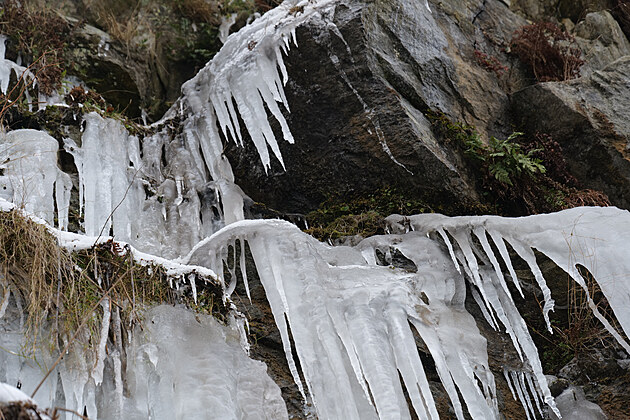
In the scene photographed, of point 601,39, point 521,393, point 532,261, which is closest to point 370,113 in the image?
point 532,261

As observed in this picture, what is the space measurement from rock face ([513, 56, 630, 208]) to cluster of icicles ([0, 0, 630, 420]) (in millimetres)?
1531

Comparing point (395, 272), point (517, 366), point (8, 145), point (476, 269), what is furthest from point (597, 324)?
point (8, 145)

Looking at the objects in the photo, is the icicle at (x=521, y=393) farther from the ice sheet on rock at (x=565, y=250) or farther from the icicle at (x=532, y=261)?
the icicle at (x=532, y=261)

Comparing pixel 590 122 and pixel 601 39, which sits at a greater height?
pixel 601 39

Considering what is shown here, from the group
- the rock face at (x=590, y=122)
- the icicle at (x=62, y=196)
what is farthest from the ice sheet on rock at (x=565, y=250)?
the icicle at (x=62, y=196)

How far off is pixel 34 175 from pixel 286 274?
1.96 metres

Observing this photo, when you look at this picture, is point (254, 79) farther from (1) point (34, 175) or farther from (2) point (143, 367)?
(2) point (143, 367)

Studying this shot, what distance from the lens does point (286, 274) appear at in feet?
12.2

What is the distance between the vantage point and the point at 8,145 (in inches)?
176

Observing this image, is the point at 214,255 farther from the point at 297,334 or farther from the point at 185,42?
the point at 185,42

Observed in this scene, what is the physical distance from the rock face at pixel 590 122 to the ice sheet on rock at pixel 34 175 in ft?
13.6

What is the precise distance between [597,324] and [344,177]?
2.28 metres

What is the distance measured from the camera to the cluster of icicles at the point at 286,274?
3135mm

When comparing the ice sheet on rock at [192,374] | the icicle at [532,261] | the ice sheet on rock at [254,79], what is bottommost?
the ice sheet on rock at [192,374]
